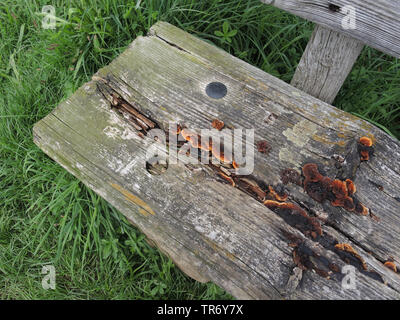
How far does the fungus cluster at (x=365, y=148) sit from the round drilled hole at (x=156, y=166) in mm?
1026

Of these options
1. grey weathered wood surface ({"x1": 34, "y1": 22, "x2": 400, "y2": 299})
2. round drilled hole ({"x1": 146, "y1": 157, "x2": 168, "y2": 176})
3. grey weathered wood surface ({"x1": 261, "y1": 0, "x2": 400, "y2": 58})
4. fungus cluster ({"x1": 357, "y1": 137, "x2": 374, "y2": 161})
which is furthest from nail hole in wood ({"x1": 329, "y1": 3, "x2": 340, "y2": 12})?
round drilled hole ({"x1": 146, "y1": 157, "x2": 168, "y2": 176})

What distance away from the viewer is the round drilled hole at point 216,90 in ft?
6.31

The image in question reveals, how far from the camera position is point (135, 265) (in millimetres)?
2691

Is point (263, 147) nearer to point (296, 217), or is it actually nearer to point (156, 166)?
point (296, 217)

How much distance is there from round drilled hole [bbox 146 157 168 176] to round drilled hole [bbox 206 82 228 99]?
0.49m

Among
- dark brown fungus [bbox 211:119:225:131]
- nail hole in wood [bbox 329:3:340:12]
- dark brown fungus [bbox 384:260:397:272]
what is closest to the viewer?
dark brown fungus [bbox 384:260:397:272]

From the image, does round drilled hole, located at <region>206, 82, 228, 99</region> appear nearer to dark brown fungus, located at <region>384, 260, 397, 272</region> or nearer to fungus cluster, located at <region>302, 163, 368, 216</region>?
fungus cluster, located at <region>302, 163, 368, 216</region>

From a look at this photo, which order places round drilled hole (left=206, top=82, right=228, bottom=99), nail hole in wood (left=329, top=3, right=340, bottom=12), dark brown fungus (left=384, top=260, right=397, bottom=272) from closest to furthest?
dark brown fungus (left=384, top=260, right=397, bottom=272)
nail hole in wood (left=329, top=3, right=340, bottom=12)
round drilled hole (left=206, top=82, right=228, bottom=99)

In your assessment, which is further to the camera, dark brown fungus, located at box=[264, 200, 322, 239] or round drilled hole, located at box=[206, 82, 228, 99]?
round drilled hole, located at box=[206, 82, 228, 99]

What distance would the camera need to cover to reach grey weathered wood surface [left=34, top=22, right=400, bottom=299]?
5.05 ft

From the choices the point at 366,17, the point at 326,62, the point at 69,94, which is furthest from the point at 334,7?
the point at 69,94

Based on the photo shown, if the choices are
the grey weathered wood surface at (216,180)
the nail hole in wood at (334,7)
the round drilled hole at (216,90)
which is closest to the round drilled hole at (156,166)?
the grey weathered wood surface at (216,180)

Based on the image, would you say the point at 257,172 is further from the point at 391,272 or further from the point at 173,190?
the point at 391,272
